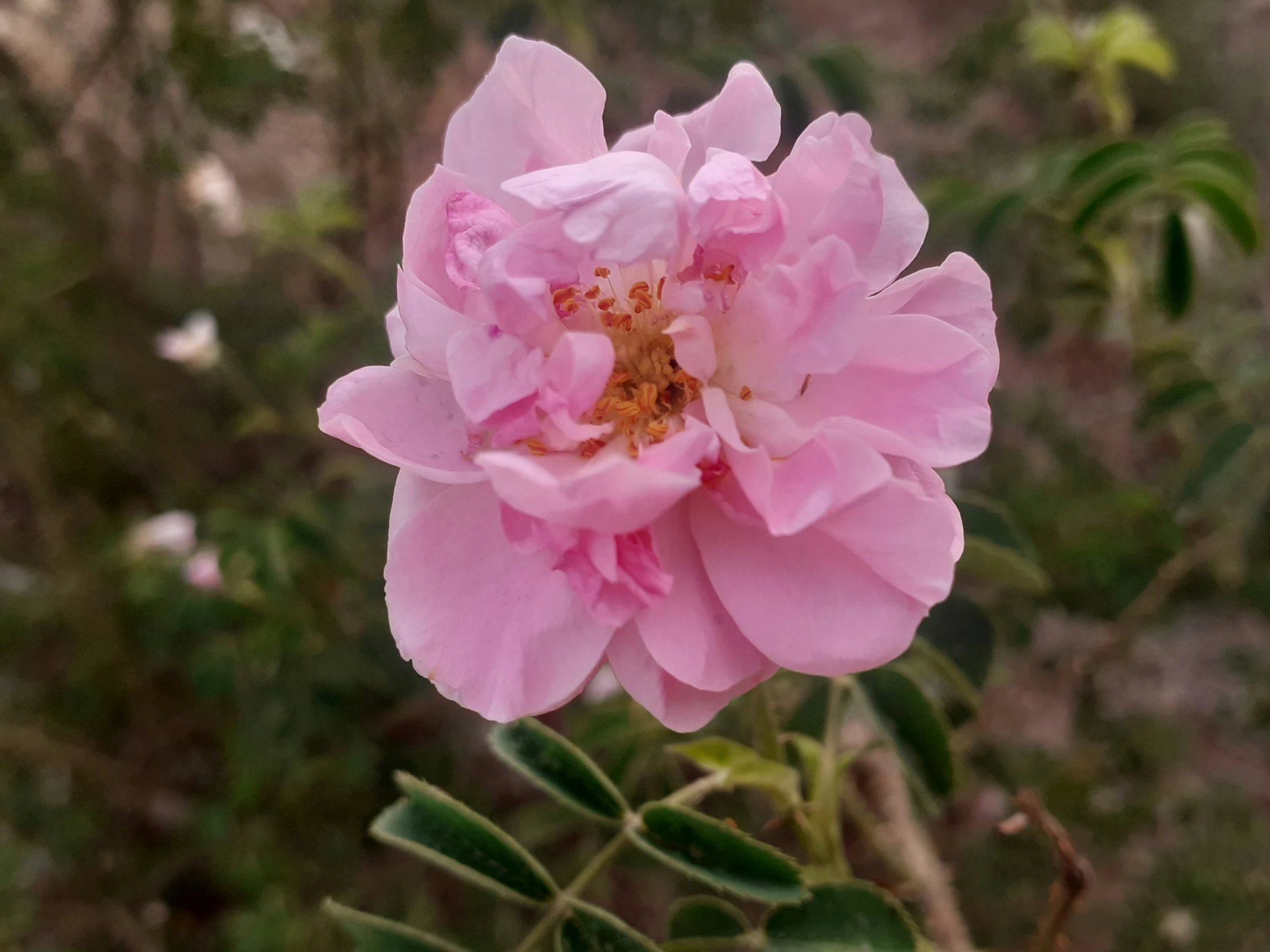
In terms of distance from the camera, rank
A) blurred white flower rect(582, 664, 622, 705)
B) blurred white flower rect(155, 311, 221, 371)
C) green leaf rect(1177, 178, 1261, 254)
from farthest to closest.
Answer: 1. blurred white flower rect(155, 311, 221, 371)
2. blurred white flower rect(582, 664, 622, 705)
3. green leaf rect(1177, 178, 1261, 254)

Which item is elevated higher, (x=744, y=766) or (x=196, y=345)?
(x=744, y=766)

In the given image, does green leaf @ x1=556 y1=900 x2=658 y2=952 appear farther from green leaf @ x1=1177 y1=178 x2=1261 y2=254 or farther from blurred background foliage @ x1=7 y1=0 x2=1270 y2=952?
green leaf @ x1=1177 y1=178 x2=1261 y2=254

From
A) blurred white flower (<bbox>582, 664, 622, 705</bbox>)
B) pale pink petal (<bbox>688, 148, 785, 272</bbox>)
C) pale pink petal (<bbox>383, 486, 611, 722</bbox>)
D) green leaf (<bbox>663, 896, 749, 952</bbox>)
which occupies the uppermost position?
pale pink petal (<bbox>688, 148, 785, 272</bbox>)

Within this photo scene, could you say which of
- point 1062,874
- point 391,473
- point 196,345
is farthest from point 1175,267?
point 196,345

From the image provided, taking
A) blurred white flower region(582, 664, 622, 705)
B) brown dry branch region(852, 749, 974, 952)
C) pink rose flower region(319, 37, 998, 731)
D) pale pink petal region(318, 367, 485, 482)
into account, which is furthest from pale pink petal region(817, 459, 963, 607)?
blurred white flower region(582, 664, 622, 705)

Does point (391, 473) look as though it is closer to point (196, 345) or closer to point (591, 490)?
point (196, 345)
